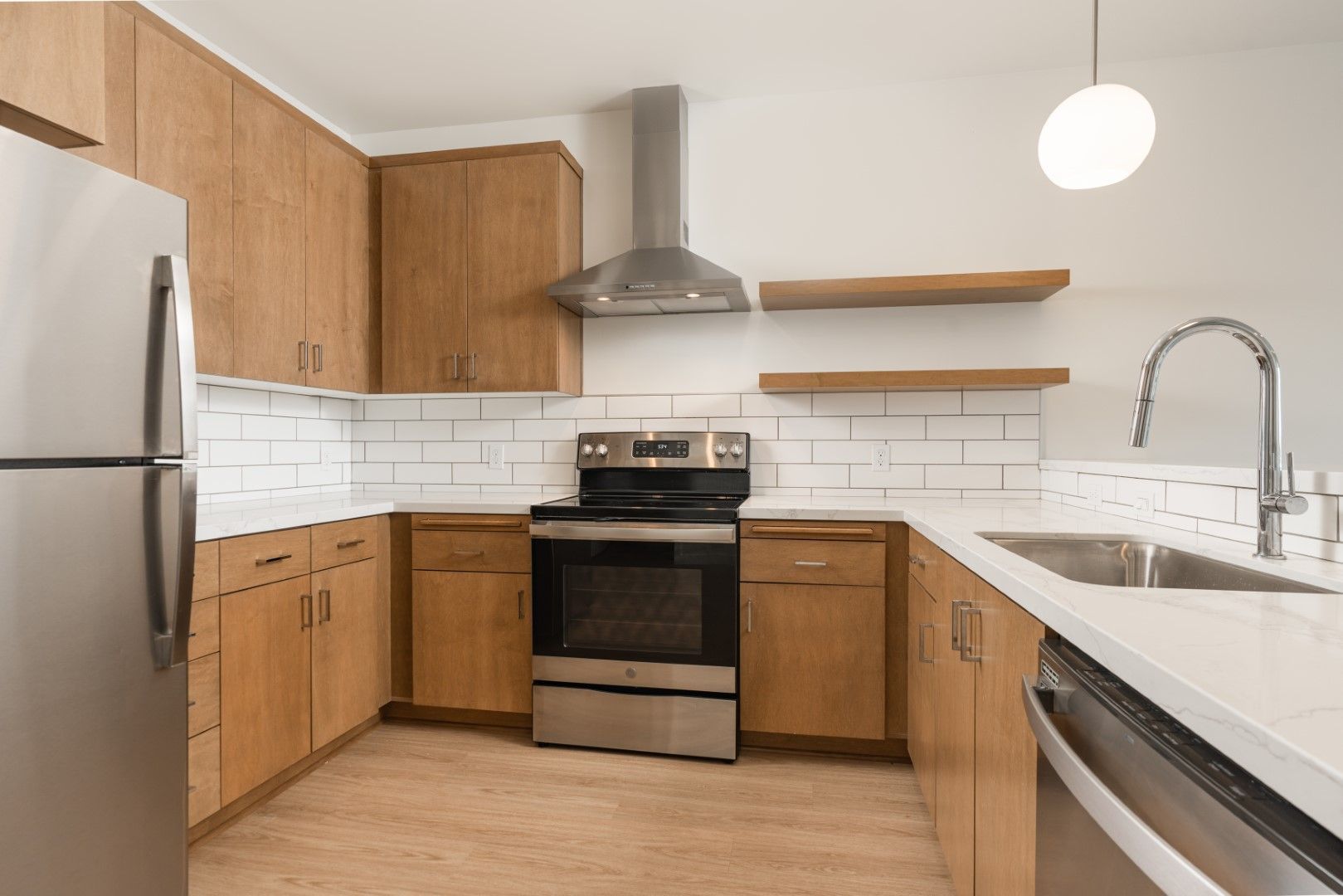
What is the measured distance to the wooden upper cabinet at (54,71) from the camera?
1.43m

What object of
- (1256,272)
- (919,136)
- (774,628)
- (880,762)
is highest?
(919,136)

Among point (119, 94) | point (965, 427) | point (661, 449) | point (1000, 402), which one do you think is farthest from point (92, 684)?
point (1000, 402)

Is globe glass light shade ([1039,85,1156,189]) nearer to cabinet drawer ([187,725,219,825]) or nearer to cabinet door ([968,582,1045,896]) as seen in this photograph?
cabinet door ([968,582,1045,896])

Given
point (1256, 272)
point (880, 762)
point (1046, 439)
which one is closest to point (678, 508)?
point (880, 762)

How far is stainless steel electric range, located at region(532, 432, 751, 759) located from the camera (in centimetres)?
249

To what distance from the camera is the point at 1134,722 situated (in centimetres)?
76

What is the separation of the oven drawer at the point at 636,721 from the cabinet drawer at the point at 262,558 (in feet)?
3.09

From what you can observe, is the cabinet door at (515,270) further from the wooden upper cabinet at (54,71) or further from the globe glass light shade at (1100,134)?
the globe glass light shade at (1100,134)

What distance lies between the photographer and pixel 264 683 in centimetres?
214

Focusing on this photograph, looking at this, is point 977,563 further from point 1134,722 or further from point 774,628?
point 774,628

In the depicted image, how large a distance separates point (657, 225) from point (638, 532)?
4.20 feet

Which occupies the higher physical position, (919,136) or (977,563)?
(919,136)

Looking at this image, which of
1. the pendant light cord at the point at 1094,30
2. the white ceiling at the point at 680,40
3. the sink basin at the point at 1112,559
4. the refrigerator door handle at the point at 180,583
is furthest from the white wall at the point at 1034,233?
the refrigerator door handle at the point at 180,583

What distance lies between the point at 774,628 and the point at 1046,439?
1361 millimetres
